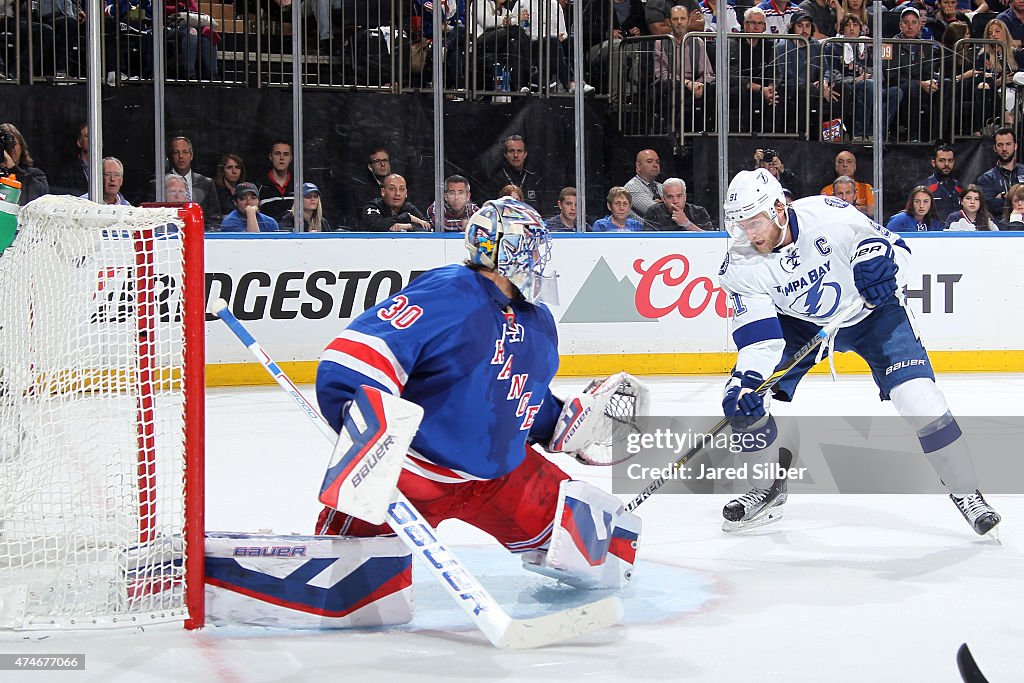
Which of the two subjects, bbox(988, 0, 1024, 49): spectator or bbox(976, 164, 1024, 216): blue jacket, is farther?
bbox(988, 0, 1024, 49): spectator

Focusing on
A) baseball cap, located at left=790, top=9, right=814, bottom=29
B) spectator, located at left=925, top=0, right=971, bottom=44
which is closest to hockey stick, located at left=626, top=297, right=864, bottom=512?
baseball cap, located at left=790, top=9, right=814, bottom=29

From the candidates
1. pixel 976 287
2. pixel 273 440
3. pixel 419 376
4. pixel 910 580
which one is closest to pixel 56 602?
pixel 419 376

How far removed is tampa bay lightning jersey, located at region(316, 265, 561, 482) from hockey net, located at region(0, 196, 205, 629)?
337 mm

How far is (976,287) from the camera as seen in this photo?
302 inches

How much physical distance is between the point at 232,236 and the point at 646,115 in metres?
2.66

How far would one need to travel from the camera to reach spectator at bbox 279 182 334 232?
23.5ft

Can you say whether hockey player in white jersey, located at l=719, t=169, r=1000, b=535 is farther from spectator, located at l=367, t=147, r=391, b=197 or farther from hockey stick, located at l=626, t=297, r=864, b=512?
spectator, located at l=367, t=147, r=391, b=197

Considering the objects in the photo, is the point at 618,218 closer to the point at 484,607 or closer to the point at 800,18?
the point at 800,18

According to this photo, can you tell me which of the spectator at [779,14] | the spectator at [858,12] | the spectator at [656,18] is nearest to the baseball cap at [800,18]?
the spectator at [779,14]

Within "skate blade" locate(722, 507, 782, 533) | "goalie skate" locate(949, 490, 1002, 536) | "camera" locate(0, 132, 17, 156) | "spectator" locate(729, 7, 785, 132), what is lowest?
"skate blade" locate(722, 507, 782, 533)

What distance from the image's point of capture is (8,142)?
6.56 metres

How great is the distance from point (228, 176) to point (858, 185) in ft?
12.9

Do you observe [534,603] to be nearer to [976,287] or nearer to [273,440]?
[273,440]

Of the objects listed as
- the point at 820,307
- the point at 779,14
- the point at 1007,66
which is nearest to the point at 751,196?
the point at 820,307
